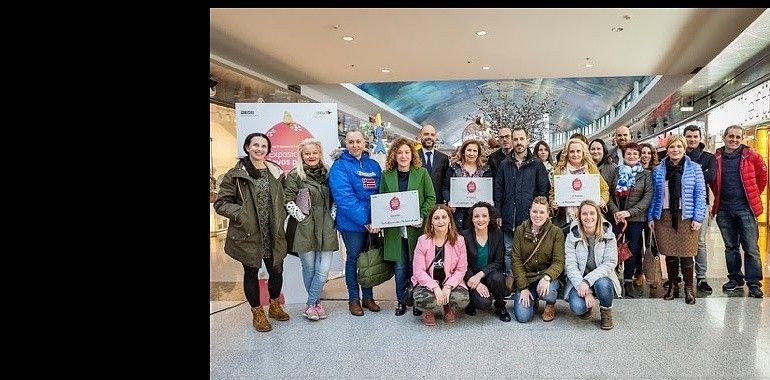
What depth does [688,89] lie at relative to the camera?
1177cm

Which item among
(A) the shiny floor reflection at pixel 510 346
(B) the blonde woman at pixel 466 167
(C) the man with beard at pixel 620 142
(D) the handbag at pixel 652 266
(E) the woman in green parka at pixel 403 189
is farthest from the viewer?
(C) the man with beard at pixel 620 142

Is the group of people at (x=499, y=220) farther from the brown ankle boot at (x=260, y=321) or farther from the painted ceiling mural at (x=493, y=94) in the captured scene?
the painted ceiling mural at (x=493, y=94)

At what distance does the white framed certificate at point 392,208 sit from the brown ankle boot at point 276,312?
110 centimetres

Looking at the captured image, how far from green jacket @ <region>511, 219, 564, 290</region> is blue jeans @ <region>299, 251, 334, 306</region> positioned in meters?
1.61

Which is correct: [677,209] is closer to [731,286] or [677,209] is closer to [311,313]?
[731,286]

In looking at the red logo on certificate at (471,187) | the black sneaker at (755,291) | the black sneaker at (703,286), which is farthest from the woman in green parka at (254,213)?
the black sneaker at (755,291)

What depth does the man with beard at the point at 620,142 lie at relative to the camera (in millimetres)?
5174

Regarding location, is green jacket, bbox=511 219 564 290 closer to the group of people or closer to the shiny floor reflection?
the group of people

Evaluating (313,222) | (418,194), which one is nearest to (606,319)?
(418,194)
